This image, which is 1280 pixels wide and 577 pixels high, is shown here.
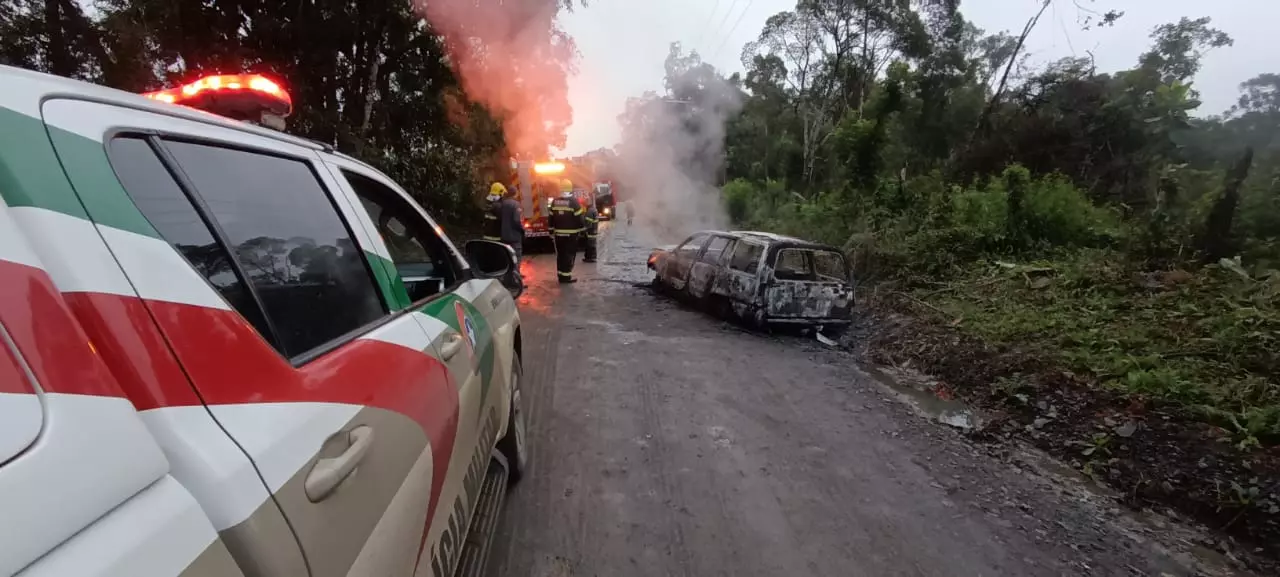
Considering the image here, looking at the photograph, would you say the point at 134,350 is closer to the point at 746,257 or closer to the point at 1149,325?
the point at 746,257

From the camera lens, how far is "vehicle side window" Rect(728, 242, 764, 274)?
8266 millimetres

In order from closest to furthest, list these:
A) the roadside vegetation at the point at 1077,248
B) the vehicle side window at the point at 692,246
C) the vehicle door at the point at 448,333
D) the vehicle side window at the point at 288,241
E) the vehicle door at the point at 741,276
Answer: the vehicle side window at the point at 288,241
the vehicle door at the point at 448,333
the roadside vegetation at the point at 1077,248
the vehicle door at the point at 741,276
the vehicle side window at the point at 692,246

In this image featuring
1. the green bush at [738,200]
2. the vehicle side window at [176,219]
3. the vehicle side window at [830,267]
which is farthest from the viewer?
the green bush at [738,200]

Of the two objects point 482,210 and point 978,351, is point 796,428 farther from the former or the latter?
point 482,210

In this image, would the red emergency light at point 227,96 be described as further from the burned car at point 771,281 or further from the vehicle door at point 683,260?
the vehicle door at point 683,260

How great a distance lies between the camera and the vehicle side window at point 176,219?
1128 mm

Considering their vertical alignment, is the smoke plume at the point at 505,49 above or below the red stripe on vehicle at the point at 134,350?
above

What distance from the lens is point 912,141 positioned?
22938 millimetres

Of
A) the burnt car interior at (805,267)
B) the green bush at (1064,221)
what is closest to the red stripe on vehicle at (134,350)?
the burnt car interior at (805,267)

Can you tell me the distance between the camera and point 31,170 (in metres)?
0.91

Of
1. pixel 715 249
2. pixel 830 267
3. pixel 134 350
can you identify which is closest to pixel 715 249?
pixel 715 249

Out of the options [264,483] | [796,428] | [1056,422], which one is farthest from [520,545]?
[1056,422]

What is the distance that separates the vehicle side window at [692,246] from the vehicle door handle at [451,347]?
7398mm

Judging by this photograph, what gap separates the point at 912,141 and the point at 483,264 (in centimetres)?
2265
